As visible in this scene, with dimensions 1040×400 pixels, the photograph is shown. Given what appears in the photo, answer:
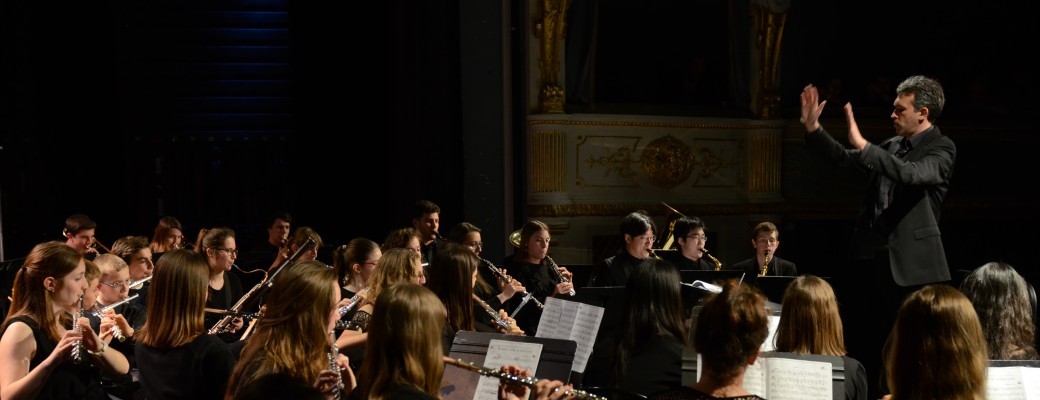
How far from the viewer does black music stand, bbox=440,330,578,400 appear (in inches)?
141

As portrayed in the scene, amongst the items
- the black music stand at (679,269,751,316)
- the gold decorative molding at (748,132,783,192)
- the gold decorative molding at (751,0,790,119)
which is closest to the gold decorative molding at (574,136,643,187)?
the gold decorative molding at (748,132,783,192)

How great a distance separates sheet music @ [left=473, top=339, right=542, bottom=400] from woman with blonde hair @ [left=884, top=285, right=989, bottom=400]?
1.23 m

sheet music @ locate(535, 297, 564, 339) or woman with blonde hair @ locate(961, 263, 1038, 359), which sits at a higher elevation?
woman with blonde hair @ locate(961, 263, 1038, 359)

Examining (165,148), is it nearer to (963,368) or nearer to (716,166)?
(716,166)

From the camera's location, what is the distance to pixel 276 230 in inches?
330

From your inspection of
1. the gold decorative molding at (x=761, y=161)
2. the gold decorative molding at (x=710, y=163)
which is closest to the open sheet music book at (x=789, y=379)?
the gold decorative molding at (x=710, y=163)

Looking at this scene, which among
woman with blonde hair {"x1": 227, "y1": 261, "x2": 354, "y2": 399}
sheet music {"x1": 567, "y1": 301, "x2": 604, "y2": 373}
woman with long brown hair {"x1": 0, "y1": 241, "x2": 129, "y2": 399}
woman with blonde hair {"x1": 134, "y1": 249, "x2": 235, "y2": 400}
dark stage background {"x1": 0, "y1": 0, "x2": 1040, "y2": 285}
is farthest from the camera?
dark stage background {"x1": 0, "y1": 0, "x2": 1040, "y2": 285}

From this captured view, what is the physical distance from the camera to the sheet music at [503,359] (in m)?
3.64

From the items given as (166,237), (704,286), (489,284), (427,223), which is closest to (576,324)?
(704,286)

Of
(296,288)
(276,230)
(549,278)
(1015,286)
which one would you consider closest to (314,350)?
(296,288)

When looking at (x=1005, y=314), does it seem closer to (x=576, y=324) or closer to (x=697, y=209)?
(x=576, y=324)

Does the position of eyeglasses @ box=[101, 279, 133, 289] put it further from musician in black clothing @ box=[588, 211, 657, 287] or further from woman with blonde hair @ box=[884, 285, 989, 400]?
woman with blonde hair @ box=[884, 285, 989, 400]

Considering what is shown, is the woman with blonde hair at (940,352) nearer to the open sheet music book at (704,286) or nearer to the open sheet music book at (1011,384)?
the open sheet music book at (1011,384)

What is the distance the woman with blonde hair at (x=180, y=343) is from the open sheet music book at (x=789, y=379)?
5.46ft
